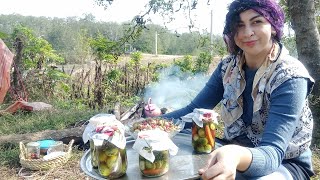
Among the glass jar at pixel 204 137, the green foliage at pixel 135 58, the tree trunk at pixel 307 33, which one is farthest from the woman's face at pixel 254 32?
the green foliage at pixel 135 58

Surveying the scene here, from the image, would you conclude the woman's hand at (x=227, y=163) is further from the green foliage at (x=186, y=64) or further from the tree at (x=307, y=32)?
the green foliage at (x=186, y=64)

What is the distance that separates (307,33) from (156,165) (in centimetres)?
279

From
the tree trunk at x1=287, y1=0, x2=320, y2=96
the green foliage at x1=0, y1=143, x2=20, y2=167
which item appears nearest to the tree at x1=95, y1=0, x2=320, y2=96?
the tree trunk at x1=287, y1=0, x2=320, y2=96

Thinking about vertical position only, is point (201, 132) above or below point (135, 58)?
above

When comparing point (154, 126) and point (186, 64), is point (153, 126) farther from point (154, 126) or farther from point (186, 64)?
point (186, 64)

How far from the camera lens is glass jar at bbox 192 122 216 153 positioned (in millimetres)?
1401

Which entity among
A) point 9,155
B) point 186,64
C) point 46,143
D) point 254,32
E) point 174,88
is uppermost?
point 254,32

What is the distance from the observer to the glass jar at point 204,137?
1401 mm

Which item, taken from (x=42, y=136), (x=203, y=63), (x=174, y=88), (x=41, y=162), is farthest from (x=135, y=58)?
(x=41, y=162)

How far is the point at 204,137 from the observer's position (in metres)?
1.41

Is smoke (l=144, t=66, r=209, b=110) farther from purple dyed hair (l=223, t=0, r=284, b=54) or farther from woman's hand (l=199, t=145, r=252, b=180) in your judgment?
woman's hand (l=199, t=145, r=252, b=180)

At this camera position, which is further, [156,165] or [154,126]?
[154,126]

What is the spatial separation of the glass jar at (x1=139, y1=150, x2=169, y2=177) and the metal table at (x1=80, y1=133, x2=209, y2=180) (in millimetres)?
26

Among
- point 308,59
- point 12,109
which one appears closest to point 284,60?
point 308,59
